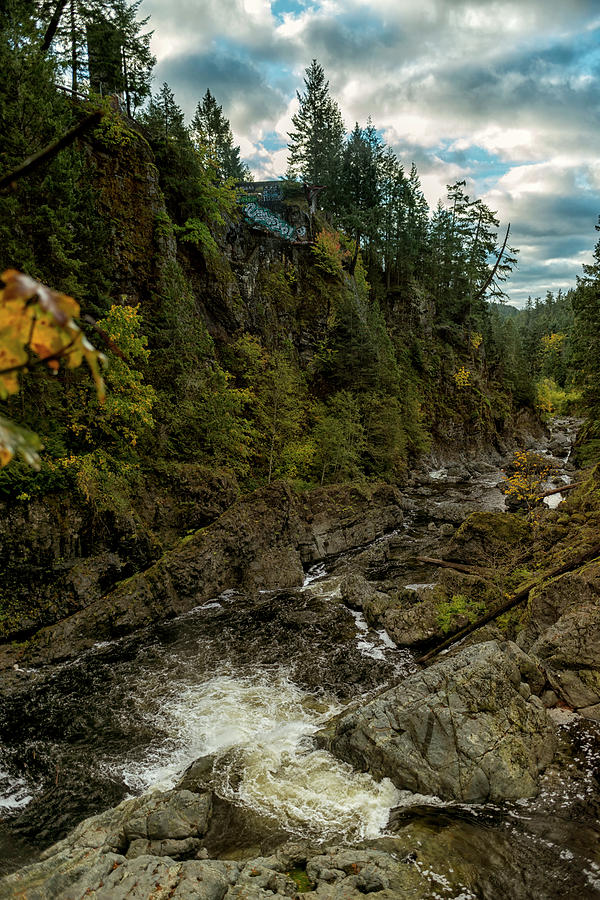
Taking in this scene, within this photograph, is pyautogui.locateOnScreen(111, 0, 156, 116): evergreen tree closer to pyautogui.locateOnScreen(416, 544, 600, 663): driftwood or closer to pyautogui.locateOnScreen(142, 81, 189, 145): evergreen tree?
pyautogui.locateOnScreen(142, 81, 189, 145): evergreen tree

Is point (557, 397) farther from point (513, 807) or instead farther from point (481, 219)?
point (513, 807)

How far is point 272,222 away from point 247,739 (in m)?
33.9

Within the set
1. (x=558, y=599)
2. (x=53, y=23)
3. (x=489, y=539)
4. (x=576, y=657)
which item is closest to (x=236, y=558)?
(x=489, y=539)

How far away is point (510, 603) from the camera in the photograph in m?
10.8

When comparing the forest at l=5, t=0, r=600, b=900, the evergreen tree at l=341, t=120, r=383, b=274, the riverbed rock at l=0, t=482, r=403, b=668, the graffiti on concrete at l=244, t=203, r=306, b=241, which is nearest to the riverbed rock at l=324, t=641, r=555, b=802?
the forest at l=5, t=0, r=600, b=900

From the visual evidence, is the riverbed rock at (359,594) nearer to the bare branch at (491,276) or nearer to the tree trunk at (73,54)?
the tree trunk at (73,54)

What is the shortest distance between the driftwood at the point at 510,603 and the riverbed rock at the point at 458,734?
3378 mm

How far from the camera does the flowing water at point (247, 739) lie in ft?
19.3

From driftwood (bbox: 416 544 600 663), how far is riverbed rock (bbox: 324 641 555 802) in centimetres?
338

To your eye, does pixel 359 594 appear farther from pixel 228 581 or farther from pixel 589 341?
pixel 589 341

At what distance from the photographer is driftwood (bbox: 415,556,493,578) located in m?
13.7

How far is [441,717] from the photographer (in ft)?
22.3

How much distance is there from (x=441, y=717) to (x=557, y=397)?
79134 millimetres

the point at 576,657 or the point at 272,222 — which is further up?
the point at 272,222
